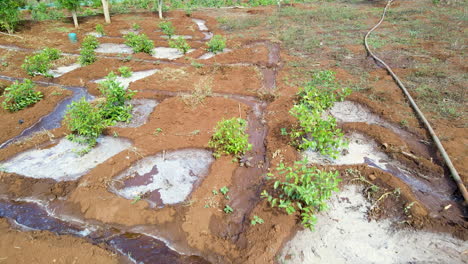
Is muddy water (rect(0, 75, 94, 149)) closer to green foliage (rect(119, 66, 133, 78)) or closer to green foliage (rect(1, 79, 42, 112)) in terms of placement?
green foliage (rect(1, 79, 42, 112))

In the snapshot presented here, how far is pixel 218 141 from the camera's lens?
480 centimetres

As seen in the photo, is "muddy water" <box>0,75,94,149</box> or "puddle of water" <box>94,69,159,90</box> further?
"puddle of water" <box>94,69,159,90</box>

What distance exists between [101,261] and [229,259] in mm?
1562

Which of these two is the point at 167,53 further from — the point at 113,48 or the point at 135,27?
the point at 135,27

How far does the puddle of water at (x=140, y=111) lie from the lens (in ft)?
19.5

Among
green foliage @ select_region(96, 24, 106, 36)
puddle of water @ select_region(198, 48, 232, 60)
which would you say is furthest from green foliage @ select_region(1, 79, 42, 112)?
green foliage @ select_region(96, 24, 106, 36)

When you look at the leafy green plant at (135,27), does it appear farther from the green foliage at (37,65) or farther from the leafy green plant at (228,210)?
the leafy green plant at (228,210)

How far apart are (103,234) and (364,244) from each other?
3.50 meters

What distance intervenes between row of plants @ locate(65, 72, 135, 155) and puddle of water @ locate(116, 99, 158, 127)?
0.36ft


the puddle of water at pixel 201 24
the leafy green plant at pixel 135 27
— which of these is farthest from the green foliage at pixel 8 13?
the puddle of water at pixel 201 24

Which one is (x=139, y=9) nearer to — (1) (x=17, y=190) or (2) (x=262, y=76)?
(2) (x=262, y=76)

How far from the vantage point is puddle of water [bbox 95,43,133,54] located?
407 inches

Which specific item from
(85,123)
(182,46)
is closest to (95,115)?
(85,123)

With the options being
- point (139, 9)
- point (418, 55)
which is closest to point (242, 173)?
point (418, 55)
